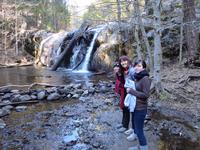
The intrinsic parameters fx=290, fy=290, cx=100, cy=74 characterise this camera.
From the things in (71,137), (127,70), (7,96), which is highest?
(127,70)

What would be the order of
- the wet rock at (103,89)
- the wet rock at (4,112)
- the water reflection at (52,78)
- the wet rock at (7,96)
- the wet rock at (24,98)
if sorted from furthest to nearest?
the water reflection at (52,78)
the wet rock at (103,89)
the wet rock at (7,96)
the wet rock at (24,98)
the wet rock at (4,112)

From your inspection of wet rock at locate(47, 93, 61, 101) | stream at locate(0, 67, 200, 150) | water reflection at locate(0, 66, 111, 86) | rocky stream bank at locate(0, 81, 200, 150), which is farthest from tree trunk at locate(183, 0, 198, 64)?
wet rock at locate(47, 93, 61, 101)

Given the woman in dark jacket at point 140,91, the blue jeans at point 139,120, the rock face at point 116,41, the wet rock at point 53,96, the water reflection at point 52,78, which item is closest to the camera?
the woman in dark jacket at point 140,91

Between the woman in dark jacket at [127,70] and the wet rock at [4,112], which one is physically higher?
the woman in dark jacket at [127,70]

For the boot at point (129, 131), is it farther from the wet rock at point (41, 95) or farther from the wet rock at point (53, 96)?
the wet rock at point (41, 95)

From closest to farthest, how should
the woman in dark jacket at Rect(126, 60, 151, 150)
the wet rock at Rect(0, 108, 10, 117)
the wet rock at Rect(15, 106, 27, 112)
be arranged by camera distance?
the woman in dark jacket at Rect(126, 60, 151, 150) < the wet rock at Rect(0, 108, 10, 117) < the wet rock at Rect(15, 106, 27, 112)

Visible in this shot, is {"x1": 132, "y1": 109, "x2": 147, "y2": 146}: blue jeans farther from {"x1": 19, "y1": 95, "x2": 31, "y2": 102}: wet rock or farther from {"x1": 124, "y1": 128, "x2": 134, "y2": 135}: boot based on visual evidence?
{"x1": 19, "y1": 95, "x2": 31, "y2": 102}: wet rock

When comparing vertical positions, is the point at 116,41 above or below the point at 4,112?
Result: above

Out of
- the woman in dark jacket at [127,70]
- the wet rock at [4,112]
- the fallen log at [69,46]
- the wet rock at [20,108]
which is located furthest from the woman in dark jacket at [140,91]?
the fallen log at [69,46]

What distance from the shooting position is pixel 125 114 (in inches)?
258

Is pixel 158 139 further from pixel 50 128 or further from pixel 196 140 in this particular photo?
pixel 50 128

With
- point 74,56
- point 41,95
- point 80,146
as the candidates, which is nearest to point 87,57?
point 74,56

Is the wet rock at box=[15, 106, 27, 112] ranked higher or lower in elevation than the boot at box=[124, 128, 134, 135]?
lower

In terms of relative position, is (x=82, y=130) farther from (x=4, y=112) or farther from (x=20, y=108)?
(x=20, y=108)
